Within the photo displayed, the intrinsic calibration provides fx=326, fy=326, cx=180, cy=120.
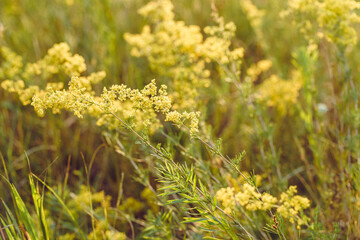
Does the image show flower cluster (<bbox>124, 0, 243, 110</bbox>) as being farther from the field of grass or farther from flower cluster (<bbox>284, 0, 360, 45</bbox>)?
flower cluster (<bbox>284, 0, 360, 45</bbox>)

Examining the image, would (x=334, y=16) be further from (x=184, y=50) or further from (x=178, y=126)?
(x=178, y=126)

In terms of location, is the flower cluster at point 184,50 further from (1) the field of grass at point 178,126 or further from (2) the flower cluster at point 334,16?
(2) the flower cluster at point 334,16

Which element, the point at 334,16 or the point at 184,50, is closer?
the point at 334,16

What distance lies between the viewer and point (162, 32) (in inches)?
87.0

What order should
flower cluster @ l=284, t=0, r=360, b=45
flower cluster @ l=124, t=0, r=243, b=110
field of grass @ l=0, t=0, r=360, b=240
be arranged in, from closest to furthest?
field of grass @ l=0, t=0, r=360, b=240 < flower cluster @ l=284, t=0, r=360, b=45 < flower cluster @ l=124, t=0, r=243, b=110

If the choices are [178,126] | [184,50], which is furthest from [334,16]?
[178,126]

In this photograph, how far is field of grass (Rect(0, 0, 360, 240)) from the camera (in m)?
1.30

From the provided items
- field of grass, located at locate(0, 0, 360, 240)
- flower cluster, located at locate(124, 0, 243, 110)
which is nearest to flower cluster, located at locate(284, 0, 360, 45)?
field of grass, located at locate(0, 0, 360, 240)

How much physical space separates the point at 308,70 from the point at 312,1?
40 centimetres

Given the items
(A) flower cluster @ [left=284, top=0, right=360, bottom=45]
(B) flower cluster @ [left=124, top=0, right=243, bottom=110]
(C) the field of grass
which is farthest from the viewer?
(B) flower cluster @ [left=124, top=0, right=243, bottom=110]

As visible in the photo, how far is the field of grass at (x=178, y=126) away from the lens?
4.25 ft

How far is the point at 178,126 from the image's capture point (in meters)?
1.16

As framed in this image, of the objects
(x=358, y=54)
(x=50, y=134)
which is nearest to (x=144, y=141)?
(x=50, y=134)

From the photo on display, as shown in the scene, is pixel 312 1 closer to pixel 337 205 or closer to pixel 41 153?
pixel 337 205
